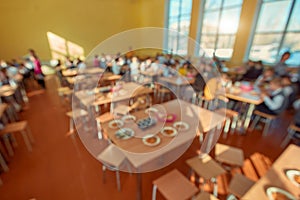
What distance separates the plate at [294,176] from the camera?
112 cm

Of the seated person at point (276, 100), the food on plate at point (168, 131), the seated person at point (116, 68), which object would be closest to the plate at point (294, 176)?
the food on plate at point (168, 131)

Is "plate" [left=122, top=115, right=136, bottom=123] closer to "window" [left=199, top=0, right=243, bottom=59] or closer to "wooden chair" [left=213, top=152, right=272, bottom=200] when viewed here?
"wooden chair" [left=213, top=152, right=272, bottom=200]

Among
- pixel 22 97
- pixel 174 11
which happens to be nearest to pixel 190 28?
pixel 174 11

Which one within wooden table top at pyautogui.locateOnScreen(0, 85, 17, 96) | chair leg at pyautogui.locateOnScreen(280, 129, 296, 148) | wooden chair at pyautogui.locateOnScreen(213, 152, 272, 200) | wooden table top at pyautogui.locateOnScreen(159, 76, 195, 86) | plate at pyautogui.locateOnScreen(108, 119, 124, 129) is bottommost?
wooden chair at pyautogui.locateOnScreen(213, 152, 272, 200)

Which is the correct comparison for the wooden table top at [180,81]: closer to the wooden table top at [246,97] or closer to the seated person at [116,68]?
the wooden table top at [246,97]

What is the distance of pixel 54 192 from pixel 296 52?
6.58 meters

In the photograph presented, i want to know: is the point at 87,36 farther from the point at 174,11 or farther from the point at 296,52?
the point at 296,52

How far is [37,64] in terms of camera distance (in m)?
4.85

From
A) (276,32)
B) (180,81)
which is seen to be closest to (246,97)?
(180,81)

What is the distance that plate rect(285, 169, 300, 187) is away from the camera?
1116 mm

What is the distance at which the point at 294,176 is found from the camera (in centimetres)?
116

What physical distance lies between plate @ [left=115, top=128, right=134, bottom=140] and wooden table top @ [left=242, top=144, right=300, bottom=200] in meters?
1.06

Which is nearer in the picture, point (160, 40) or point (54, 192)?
point (160, 40)

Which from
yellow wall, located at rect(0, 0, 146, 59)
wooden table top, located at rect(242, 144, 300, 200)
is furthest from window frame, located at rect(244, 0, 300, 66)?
yellow wall, located at rect(0, 0, 146, 59)
